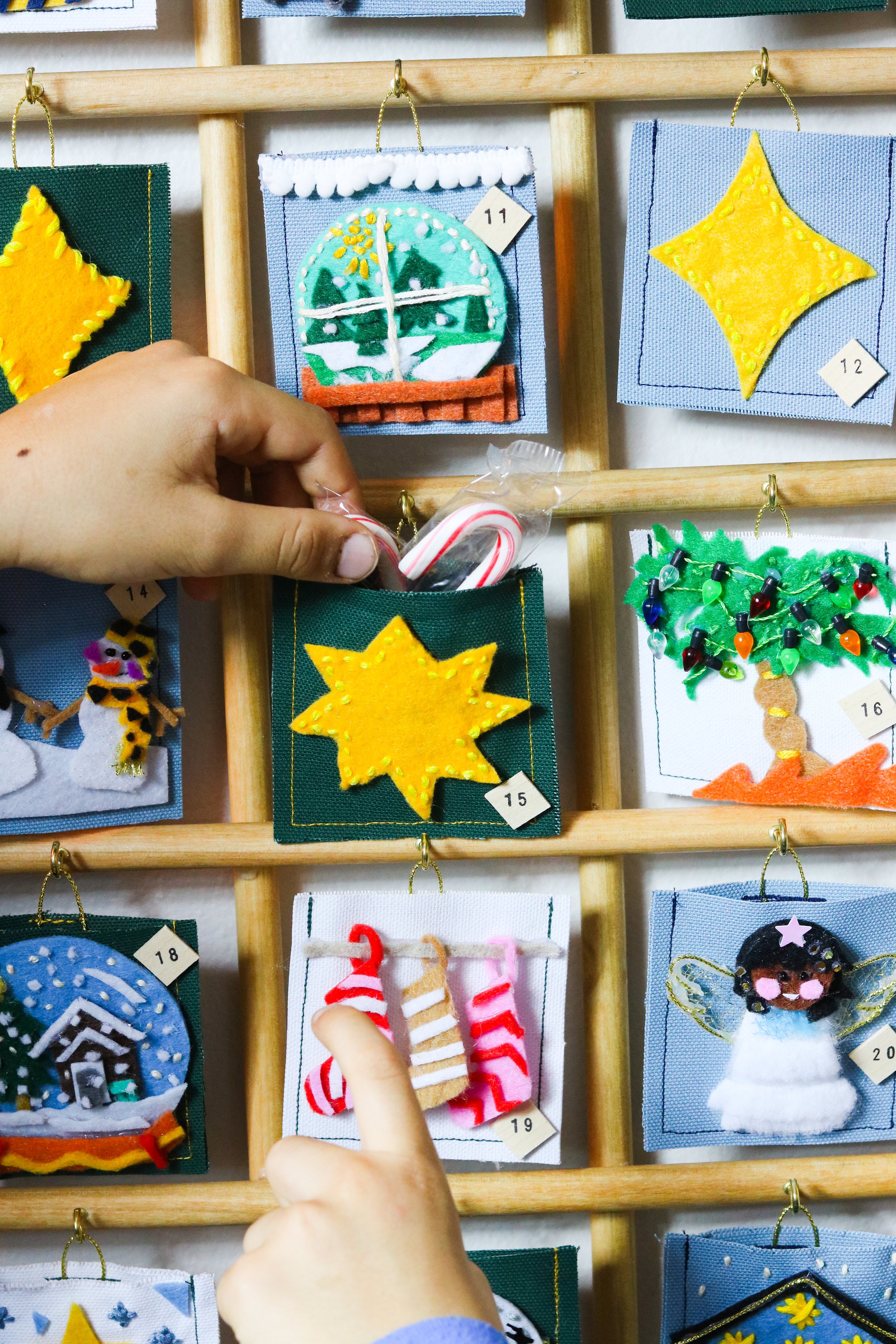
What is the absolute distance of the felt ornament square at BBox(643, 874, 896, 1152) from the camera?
0.65 m

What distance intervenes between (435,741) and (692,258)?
1.08 feet

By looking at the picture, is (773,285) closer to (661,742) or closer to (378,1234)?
(661,742)

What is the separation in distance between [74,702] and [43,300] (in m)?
0.23

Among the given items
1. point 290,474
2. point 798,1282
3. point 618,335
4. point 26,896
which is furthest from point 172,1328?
point 618,335

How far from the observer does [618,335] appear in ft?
2.23

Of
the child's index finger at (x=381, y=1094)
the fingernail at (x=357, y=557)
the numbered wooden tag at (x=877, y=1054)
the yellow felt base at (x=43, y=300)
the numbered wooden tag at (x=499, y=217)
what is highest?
the numbered wooden tag at (x=499, y=217)

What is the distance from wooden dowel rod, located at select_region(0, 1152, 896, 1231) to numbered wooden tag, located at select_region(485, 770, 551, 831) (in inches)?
9.0

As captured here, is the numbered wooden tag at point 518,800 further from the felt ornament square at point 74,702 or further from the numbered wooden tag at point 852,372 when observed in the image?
the numbered wooden tag at point 852,372

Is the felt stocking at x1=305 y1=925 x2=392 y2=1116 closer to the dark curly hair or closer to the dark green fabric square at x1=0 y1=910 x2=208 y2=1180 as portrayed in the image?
the dark green fabric square at x1=0 y1=910 x2=208 y2=1180

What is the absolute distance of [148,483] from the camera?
0.56m

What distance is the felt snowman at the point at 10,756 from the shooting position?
0.63m

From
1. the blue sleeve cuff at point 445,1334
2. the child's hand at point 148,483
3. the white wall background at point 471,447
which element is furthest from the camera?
the white wall background at point 471,447

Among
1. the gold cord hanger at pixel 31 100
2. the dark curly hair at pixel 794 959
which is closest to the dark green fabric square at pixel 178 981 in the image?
the dark curly hair at pixel 794 959

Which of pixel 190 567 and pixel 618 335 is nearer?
pixel 190 567
